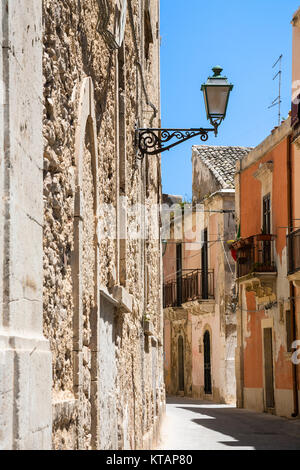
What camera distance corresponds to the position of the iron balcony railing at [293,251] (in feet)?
64.5

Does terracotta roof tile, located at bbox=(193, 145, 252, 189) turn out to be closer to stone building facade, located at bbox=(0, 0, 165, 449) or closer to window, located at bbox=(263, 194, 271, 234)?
window, located at bbox=(263, 194, 271, 234)

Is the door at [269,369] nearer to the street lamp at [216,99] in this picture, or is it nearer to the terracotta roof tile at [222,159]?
the terracotta roof tile at [222,159]

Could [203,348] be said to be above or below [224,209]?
below

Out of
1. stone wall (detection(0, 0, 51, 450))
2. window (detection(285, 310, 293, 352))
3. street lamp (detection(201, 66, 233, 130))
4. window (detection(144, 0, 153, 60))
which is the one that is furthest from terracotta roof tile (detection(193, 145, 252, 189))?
stone wall (detection(0, 0, 51, 450))

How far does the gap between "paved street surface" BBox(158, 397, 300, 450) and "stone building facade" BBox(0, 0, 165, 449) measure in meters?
5.18

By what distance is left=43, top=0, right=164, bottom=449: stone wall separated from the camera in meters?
3.90

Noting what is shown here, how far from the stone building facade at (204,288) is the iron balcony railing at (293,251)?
29.0 ft

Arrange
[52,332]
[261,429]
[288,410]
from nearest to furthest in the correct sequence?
[52,332] < [261,429] < [288,410]

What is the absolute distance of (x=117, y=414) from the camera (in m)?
6.36

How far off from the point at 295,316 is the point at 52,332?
1775 cm

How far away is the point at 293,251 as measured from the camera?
65.1 feet

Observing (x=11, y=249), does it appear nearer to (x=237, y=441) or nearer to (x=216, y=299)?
(x=237, y=441)
